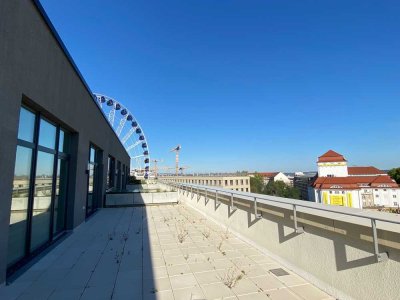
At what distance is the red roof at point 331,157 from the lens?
67.6 metres

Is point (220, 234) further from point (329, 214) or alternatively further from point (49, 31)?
point (49, 31)

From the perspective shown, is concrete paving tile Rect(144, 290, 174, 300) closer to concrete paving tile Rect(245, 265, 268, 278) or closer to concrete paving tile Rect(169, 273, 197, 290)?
concrete paving tile Rect(169, 273, 197, 290)

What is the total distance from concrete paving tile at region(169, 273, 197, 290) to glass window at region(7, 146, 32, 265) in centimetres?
228

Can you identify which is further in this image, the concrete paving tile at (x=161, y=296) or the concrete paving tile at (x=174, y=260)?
the concrete paving tile at (x=174, y=260)

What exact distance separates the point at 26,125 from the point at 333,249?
452cm

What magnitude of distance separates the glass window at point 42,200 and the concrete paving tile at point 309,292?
411 cm

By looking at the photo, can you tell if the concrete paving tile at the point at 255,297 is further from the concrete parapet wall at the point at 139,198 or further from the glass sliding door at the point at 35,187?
the concrete parapet wall at the point at 139,198

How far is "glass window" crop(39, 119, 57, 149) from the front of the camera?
445 centimetres

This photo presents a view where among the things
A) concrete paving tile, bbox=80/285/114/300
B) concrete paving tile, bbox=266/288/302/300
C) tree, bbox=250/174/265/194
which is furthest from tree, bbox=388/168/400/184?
concrete paving tile, bbox=80/285/114/300

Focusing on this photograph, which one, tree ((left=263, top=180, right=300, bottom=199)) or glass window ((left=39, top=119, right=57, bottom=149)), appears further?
tree ((left=263, top=180, right=300, bottom=199))

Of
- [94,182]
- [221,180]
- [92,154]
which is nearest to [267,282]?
[92,154]

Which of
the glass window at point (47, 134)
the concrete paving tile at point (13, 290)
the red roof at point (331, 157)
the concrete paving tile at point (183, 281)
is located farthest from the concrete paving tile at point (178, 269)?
the red roof at point (331, 157)

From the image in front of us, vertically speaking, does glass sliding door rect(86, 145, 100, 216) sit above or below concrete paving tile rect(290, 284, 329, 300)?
above

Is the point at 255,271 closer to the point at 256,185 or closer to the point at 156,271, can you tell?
the point at 156,271
